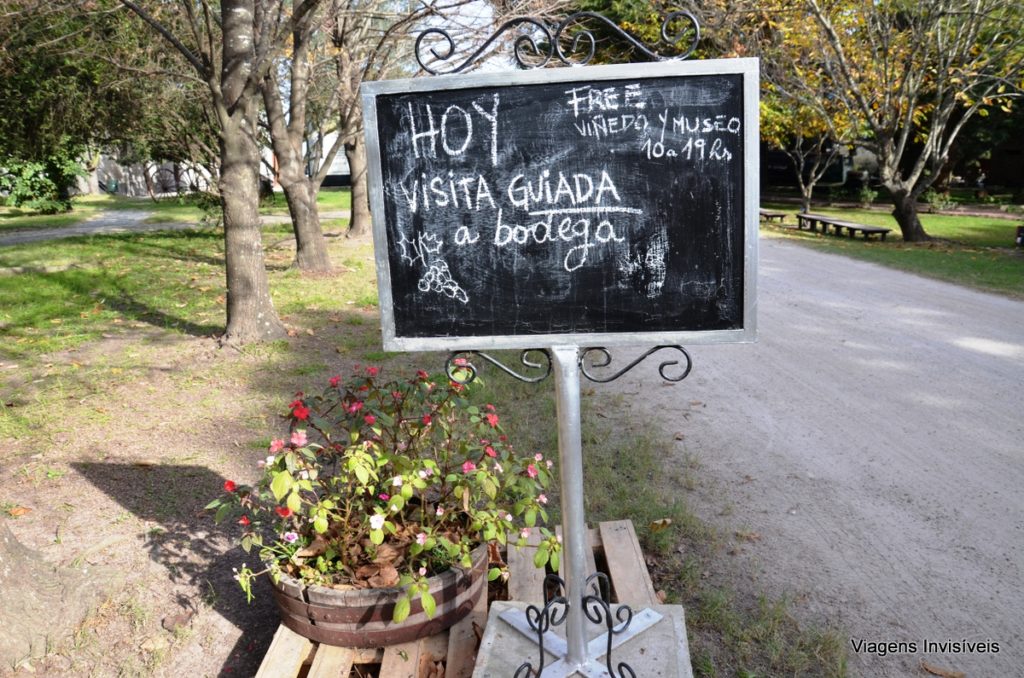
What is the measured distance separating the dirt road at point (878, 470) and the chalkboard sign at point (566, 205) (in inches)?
65.8

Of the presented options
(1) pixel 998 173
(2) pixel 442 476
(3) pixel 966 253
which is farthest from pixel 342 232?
(1) pixel 998 173

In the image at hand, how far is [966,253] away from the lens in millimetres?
13820

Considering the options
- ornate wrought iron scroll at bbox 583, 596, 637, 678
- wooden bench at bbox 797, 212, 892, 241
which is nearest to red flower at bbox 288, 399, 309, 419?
ornate wrought iron scroll at bbox 583, 596, 637, 678

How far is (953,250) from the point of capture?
14.4 meters

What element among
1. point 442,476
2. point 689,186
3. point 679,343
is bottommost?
point 442,476

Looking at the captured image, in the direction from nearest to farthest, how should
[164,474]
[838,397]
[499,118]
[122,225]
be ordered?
[499,118]
[164,474]
[838,397]
[122,225]

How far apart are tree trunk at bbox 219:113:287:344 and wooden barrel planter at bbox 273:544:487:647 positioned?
196 inches

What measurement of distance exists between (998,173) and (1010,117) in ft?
20.2

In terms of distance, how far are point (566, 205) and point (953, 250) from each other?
14.5 metres

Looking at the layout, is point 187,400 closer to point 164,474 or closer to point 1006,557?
point 164,474

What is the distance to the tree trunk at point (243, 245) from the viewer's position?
726 centimetres

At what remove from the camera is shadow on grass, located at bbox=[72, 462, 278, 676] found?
3.20 meters

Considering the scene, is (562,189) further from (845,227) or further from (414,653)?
(845,227)

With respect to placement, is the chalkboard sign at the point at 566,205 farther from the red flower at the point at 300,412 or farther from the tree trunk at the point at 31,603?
the tree trunk at the point at 31,603
